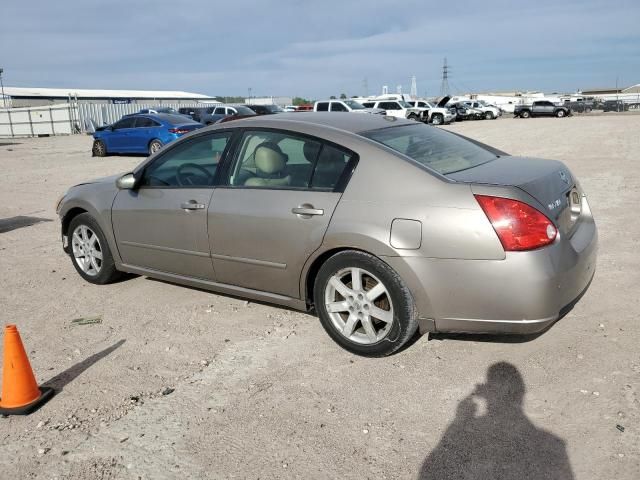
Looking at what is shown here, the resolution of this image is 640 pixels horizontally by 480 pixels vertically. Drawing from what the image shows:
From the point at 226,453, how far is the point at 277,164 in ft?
6.98

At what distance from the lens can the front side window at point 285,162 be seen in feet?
12.9

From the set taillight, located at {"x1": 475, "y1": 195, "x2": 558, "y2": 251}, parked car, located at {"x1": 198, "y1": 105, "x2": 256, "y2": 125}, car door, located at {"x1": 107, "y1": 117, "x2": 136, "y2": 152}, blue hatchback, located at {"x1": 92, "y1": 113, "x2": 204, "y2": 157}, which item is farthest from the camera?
parked car, located at {"x1": 198, "y1": 105, "x2": 256, "y2": 125}

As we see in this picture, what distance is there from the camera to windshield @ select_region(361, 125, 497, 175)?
12.7 feet

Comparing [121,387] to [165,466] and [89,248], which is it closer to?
[165,466]

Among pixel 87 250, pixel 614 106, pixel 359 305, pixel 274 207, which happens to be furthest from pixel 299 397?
pixel 614 106

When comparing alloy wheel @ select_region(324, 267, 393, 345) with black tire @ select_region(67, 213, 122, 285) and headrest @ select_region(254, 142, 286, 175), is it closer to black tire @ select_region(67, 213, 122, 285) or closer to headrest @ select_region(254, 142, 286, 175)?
headrest @ select_region(254, 142, 286, 175)

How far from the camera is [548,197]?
355 cm

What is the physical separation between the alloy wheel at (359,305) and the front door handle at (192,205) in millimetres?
1253

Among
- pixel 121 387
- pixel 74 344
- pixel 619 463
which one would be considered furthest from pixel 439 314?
pixel 74 344

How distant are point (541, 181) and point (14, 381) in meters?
3.34

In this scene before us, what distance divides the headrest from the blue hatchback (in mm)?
14882

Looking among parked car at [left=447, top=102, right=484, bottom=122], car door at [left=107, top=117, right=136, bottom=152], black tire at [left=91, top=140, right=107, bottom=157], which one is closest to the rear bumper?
car door at [left=107, top=117, right=136, bottom=152]

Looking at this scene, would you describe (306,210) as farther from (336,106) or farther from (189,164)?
(336,106)

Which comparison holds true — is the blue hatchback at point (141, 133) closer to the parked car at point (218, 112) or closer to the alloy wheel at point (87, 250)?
the parked car at point (218, 112)
